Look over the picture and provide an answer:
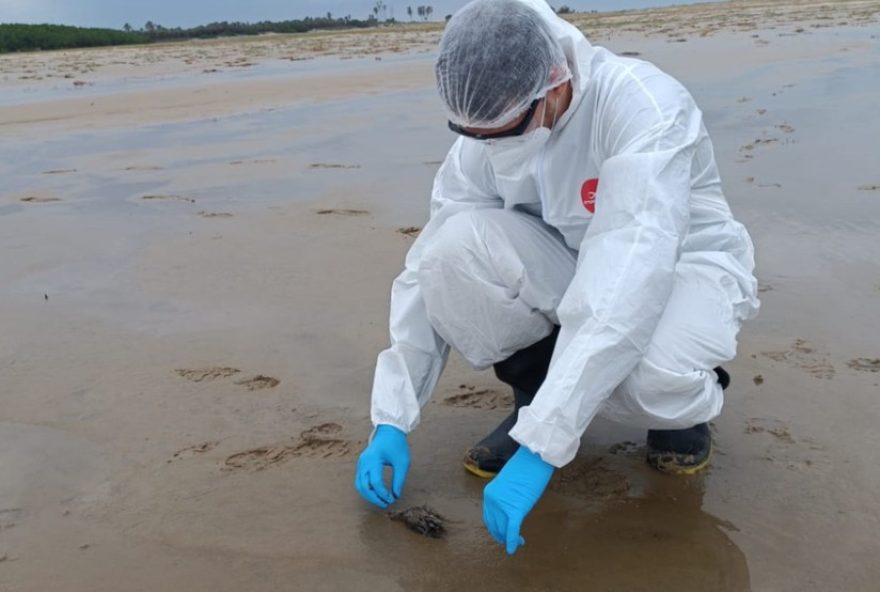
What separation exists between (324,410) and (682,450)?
0.99m

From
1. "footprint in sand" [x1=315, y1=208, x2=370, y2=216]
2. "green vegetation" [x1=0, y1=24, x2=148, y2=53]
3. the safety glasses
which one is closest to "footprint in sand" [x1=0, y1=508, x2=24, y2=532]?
the safety glasses

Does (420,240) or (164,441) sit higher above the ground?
(420,240)

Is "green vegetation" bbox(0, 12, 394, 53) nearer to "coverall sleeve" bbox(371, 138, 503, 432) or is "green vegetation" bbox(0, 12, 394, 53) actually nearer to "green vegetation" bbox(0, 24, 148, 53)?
"green vegetation" bbox(0, 24, 148, 53)

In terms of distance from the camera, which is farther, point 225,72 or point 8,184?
point 225,72

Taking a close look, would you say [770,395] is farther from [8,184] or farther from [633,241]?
[8,184]

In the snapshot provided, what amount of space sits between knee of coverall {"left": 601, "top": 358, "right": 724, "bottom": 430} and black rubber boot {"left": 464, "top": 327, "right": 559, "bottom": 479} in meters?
0.26

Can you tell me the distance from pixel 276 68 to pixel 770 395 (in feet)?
52.6

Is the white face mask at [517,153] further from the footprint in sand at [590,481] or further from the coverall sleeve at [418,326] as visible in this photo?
the footprint in sand at [590,481]

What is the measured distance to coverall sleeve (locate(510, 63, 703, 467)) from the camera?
5.66ft

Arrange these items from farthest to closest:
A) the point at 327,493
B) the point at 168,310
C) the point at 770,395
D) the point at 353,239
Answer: the point at 353,239 < the point at 168,310 < the point at 770,395 < the point at 327,493

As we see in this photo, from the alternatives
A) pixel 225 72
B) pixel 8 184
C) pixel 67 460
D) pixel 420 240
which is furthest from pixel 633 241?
pixel 225 72

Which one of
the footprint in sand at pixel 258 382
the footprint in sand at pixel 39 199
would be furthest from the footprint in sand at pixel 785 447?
the footprint in sand at pixel 39 199

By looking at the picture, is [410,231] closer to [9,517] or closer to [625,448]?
[625,448]

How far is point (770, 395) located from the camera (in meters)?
2.53
